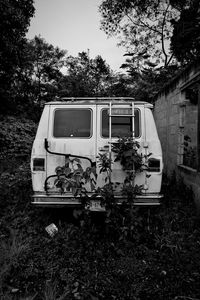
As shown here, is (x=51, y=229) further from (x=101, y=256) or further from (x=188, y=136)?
(x=188, y=136)

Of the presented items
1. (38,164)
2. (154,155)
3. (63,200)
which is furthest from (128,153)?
(38,164)

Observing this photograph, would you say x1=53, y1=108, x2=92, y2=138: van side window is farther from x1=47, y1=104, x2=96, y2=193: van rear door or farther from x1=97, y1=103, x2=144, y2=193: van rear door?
x1=97, y1=103, x2=144, y2=193: van rear door

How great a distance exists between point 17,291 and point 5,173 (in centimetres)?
584

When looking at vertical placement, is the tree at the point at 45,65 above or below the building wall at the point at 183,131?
above

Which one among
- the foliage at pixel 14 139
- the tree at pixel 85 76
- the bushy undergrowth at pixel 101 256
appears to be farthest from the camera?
the tree at pixel 85 76

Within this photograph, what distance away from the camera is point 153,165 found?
13.1 feet

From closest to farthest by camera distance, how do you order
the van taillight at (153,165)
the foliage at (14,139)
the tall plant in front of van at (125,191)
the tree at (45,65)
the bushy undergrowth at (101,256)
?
1. the bushy undergrowth at (101,256)
2. the tall plant in front of van at (125,191)
3. the van taillight at (153,165)
4. the foliage at (14,139)
5. the tree at (45,65)

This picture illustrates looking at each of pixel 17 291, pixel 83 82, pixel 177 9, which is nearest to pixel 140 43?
pixel 177 9

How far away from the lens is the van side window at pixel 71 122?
4.16 meters

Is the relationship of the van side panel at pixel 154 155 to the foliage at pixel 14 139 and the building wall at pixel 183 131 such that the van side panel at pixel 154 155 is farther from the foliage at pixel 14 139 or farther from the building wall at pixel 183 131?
the foliage at pixel 14 139

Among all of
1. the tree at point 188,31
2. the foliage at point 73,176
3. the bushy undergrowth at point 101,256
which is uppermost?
the tree at point 188,31

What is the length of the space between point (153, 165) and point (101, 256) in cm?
164

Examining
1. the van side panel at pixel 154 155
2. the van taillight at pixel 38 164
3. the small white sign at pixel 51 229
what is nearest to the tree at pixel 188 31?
the van side panel at pixel 154 155

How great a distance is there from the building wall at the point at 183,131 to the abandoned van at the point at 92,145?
133 cm
